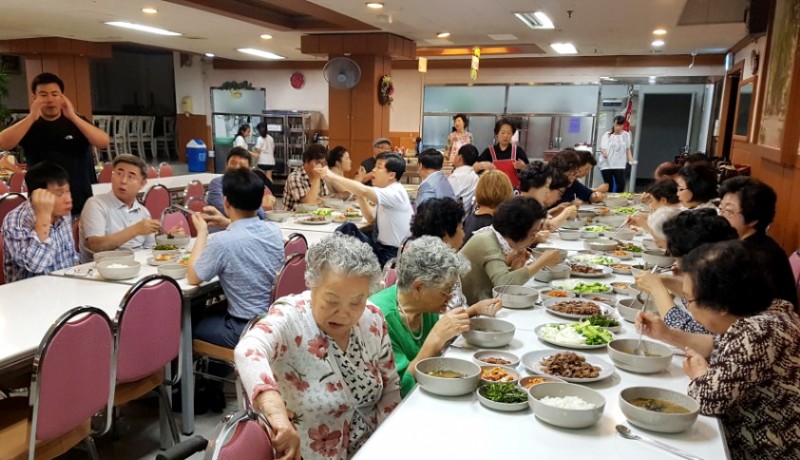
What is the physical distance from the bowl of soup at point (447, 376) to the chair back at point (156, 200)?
4650mm

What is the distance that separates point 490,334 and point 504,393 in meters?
0.47

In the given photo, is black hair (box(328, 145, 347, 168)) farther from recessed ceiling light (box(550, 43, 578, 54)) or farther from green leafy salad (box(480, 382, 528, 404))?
recessed ceiling light (box(550, 43, 578, 54))

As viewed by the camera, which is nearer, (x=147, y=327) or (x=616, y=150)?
(x=147, y=327)

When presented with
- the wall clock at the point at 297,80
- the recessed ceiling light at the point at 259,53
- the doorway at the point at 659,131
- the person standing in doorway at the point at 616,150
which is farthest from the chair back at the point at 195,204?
the doorway at the point at 659,131

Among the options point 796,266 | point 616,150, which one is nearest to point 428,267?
point 796,266

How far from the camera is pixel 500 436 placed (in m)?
1.64

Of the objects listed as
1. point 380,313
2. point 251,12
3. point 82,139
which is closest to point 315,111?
Result: point 251,12

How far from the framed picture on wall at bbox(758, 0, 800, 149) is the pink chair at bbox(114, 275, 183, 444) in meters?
4.56

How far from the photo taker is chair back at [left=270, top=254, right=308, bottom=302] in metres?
3.19

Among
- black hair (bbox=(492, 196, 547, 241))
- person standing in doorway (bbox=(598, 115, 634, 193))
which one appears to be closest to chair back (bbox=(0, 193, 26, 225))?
black hair (bbox=(492, 196, 547, 241))

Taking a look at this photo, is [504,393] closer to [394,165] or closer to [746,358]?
[746,358]

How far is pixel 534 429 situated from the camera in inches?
66.0

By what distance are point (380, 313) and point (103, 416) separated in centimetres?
138

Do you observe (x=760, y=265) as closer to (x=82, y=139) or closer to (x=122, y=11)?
(x=82, y=139)
